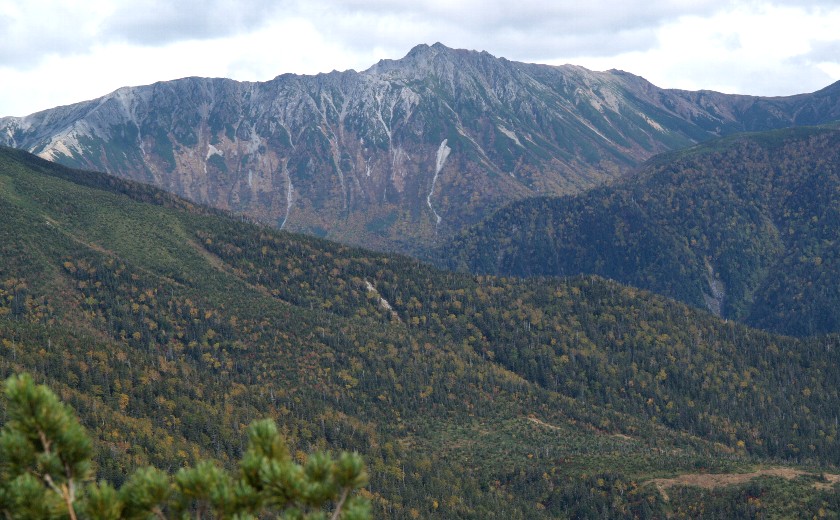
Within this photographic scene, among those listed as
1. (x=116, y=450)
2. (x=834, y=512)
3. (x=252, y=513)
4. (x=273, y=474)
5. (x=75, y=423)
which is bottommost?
(x=834, y=512)

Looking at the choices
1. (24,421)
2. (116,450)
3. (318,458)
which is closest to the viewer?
(24,421)

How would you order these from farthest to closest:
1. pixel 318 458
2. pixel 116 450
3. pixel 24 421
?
1. pixel 116 450
2. pixel 318 458
3. pixel 24 421

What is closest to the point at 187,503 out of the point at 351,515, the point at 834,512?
the point at 351,515

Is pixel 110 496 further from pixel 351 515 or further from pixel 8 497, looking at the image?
pixel 351 515

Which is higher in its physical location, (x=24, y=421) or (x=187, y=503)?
(x=24, y=421)

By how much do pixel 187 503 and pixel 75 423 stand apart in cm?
483

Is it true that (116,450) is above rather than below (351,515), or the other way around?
below

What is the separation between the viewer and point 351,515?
85.8 ft

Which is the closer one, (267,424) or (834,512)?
(267,424)

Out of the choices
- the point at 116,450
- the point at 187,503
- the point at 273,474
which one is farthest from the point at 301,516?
the point at 116,450

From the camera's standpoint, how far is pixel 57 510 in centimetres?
Answer: 2519

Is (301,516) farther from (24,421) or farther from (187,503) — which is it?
(24,421)

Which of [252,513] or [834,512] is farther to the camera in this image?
[834,512]

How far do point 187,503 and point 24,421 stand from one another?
242 inches
